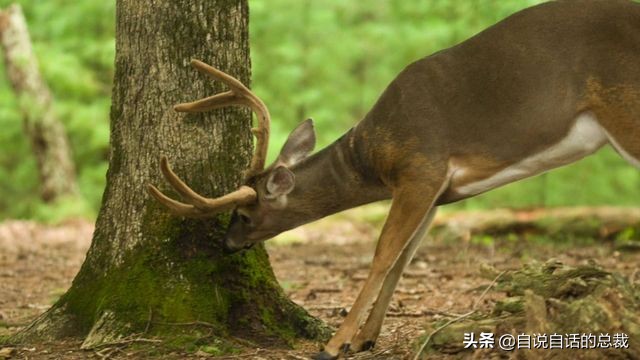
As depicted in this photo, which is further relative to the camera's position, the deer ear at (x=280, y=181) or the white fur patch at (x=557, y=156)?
the deer ear at (x=280, y=181)

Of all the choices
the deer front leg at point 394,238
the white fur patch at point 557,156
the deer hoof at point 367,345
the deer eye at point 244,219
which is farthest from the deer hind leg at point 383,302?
the deer eye at point 244,219

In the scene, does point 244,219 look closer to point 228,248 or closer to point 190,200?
point 228,248

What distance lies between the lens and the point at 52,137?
1672cm

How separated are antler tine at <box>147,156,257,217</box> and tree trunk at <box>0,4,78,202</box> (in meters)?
11.6

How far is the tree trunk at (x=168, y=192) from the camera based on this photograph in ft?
18.4

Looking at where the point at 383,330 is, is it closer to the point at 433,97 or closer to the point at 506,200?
the point at 433,97

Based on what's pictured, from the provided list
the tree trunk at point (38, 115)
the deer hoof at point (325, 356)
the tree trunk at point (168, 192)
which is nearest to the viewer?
the deer hoof at point (325, 356)

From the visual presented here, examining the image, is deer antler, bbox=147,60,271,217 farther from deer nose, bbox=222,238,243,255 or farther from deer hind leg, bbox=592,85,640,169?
deer hind leg, bbox=592,85,640,169

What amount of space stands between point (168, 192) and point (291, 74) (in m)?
13.2

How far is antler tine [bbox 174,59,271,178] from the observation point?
539 centimetres

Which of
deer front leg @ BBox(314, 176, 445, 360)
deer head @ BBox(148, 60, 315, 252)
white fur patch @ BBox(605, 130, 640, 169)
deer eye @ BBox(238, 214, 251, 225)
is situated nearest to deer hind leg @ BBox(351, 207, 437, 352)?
deer front leg @ BBox(314, 176, 445, 360)

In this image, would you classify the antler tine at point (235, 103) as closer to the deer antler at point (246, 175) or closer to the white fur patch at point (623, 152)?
the deer antler at point (246, 175)

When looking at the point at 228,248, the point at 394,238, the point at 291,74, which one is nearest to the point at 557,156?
the point at 394,238

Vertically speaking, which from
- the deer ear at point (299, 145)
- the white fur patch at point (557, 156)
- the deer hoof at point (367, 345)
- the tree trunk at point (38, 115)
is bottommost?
the deer hoof at point (367, 345)
